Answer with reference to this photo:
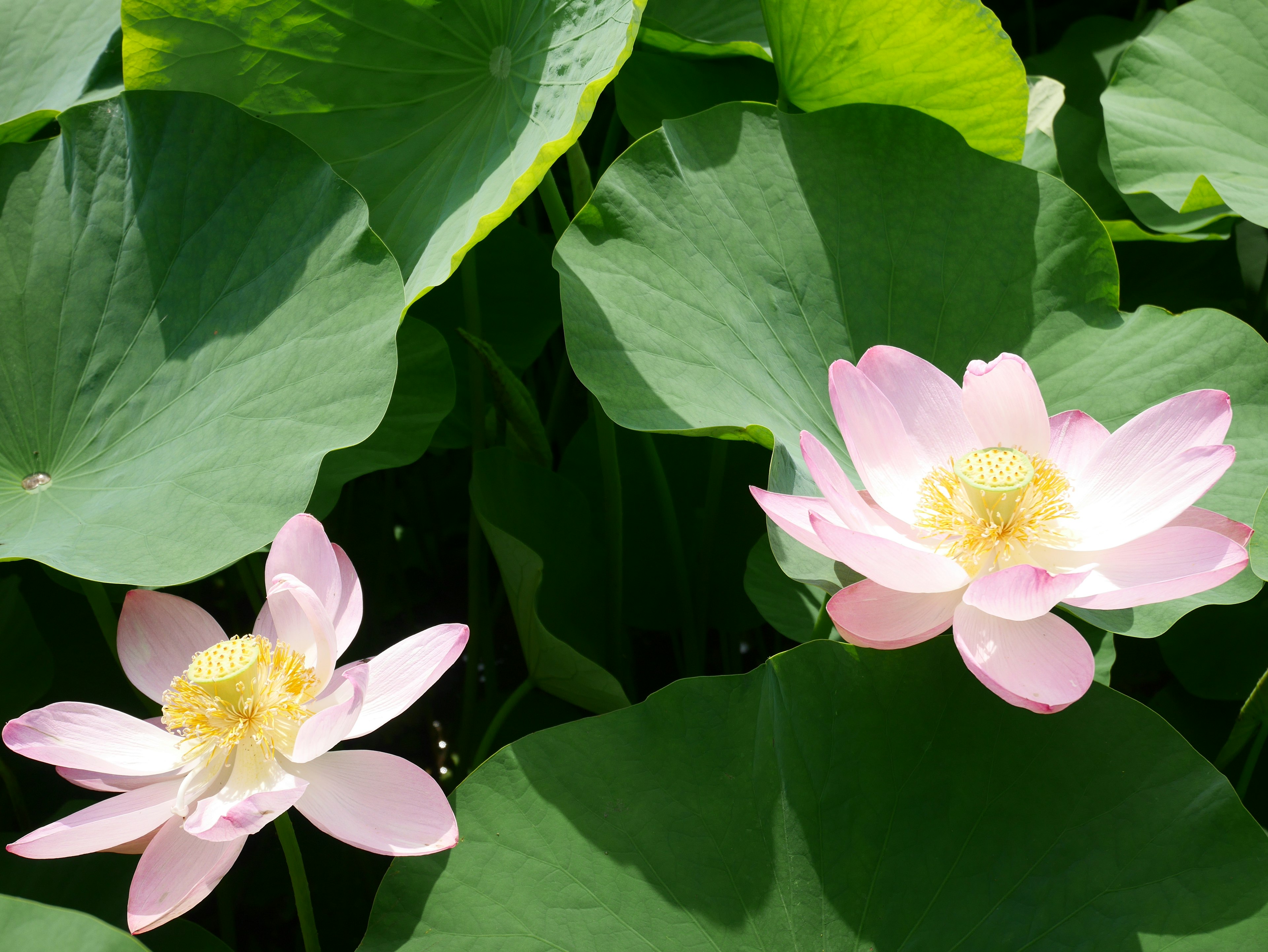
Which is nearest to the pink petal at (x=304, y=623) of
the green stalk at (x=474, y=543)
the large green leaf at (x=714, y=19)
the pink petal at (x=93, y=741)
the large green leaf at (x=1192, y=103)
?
the pink petal at (x=93, y=741)

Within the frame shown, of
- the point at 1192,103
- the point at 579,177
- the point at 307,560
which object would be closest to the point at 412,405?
the point at 579,177

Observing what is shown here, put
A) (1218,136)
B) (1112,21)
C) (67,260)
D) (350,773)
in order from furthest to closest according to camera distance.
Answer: (1112,21) < (1218,136) < (67,260) < (350,773)

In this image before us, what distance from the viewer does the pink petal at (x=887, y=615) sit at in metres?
0.70

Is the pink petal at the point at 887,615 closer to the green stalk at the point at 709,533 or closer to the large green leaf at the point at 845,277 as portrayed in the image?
the large green leaf at the point at 845,277

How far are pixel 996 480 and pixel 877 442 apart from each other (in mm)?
96

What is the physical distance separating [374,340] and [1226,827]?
78 centimetres

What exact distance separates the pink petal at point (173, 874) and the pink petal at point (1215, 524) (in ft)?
2.29

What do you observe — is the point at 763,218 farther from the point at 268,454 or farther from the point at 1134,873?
the point at 1134,873

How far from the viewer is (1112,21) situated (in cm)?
179

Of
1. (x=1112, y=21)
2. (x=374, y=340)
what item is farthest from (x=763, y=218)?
(x=1112, y=21)

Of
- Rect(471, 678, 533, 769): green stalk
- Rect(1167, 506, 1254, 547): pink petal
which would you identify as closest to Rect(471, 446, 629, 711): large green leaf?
Rect(471, 678, 533, 769): green stalk

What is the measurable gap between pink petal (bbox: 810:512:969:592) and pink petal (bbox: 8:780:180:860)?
482 mm

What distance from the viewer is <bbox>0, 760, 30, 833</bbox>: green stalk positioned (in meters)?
1.00

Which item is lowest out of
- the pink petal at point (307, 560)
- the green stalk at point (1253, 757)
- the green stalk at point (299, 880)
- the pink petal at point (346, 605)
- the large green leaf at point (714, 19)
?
the green stalk at point (1253, 757)
